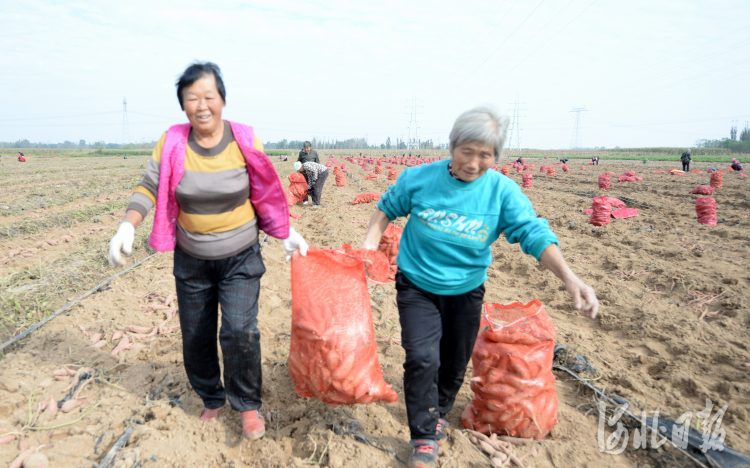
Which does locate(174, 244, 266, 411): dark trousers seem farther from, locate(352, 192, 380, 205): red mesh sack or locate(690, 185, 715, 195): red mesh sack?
locate(690, 185, 715, 195): red mesh sack

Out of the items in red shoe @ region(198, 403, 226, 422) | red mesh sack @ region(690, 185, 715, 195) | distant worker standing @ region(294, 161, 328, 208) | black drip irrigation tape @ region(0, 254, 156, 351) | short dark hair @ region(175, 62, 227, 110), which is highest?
short dark hair @ region(175, 62, 227, 110)

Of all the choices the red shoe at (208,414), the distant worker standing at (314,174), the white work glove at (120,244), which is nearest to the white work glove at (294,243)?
the white work glove at (120,244)

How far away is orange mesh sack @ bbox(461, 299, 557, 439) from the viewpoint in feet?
6.79

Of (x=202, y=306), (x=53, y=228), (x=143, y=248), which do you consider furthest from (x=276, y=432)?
(x=53, y=228)

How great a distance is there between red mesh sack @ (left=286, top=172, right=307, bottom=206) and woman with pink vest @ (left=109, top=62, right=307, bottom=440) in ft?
25.1

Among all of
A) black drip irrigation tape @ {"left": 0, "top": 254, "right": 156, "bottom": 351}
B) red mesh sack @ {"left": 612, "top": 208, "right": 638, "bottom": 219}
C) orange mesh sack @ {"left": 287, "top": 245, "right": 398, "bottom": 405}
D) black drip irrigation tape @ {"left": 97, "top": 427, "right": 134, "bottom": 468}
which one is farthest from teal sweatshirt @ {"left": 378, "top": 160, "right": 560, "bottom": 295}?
red mesh sack @ {"left": 612, "top": 208, "right": 638, "bottom": 219}

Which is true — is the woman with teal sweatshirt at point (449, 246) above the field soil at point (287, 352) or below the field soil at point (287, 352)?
above

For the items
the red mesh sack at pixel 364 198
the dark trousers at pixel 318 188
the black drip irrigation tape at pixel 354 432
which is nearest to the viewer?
the black drip irrigation tape at pixel 354 432

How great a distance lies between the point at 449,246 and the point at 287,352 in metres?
1.73

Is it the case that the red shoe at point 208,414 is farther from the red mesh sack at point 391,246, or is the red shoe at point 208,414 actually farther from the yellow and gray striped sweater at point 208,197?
the red mesh sack at point 391,246

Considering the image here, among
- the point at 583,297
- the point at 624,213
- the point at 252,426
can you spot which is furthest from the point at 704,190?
the point at 252,426

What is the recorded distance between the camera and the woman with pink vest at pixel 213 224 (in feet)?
5.95

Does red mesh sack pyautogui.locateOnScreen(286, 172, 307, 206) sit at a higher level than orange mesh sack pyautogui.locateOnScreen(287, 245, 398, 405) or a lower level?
higher

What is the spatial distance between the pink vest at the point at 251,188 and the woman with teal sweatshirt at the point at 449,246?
24.1 inches
